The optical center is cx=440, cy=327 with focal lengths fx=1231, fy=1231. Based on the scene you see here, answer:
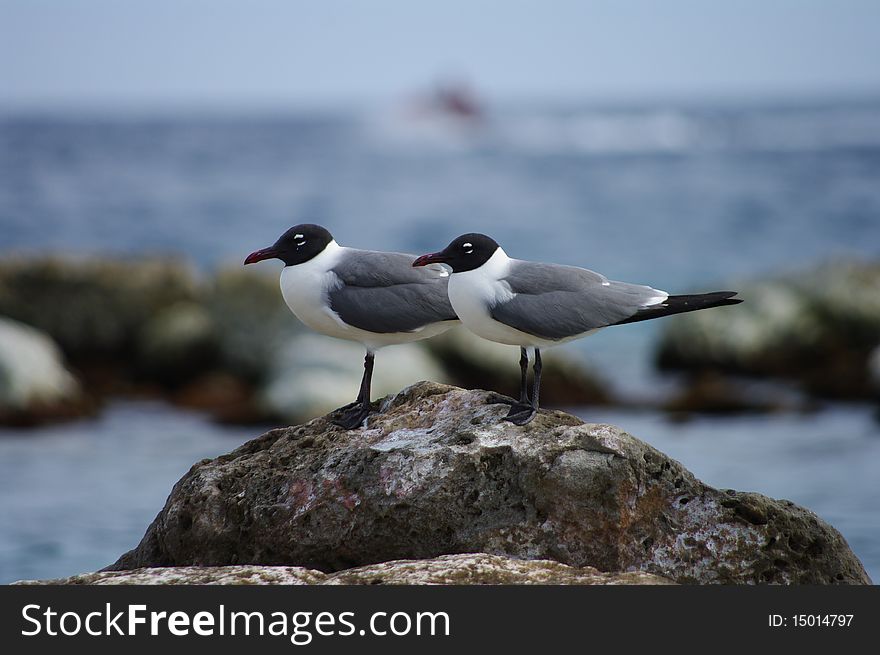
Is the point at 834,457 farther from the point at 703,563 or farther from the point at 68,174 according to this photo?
the point at 68,174

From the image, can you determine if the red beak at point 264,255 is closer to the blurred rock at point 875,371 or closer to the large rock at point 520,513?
the large rock at point 520,513

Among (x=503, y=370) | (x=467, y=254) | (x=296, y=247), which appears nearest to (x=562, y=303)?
(x=467, y=254)

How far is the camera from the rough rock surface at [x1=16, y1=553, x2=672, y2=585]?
211 inches

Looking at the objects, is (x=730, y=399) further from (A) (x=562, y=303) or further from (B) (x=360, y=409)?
(A) (x=562, y=303)

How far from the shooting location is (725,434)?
14242mm

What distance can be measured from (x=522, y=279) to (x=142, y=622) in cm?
235

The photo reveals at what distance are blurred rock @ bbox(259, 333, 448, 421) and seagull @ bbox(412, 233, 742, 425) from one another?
24.4ft

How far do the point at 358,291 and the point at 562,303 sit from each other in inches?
43.0

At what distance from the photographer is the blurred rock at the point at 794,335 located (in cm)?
1597

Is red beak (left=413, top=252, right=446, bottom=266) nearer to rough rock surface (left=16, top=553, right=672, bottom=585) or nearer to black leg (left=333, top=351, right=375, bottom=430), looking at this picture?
black leg (left=333, top=351, right=375, bottom=430)

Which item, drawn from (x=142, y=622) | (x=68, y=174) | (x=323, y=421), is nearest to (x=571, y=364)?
(x=323, y=421)

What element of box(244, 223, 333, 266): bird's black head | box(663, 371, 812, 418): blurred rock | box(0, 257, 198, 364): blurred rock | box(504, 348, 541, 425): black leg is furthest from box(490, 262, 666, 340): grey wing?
box(0, 257, 198, 364): blurred rock

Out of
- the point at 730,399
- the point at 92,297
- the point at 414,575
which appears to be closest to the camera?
the point at 414,575

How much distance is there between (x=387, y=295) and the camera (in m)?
6.31
